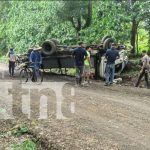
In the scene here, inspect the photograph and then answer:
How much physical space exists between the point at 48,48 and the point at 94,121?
13.3 meters

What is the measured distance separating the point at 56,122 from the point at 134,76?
44.9 ft

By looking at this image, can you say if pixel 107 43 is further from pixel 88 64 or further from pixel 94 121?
pixel 94 121

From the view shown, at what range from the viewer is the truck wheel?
84.2 feet

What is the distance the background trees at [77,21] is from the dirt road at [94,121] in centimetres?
1186

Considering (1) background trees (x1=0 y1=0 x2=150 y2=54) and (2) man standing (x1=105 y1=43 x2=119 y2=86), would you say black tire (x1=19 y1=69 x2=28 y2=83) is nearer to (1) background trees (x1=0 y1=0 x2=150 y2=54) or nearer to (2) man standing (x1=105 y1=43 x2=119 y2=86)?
(2) man standing (x1=105 y1=43 x2=119 y2=86)

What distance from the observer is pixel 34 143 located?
11.2m

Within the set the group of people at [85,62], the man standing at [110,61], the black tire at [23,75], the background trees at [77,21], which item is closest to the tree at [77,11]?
→ the background trees at [77,21]

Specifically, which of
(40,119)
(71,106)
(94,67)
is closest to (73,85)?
(94,67)

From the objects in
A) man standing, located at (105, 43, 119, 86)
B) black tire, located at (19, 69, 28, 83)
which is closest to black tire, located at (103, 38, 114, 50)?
man standing, located at (105, 43, 119, 86)

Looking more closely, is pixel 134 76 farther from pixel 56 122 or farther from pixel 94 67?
pixel 56 122

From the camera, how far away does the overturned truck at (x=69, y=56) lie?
82.8ft

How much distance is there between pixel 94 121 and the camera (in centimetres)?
1304

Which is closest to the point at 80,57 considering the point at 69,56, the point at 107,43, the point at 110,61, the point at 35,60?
the point at 110,61

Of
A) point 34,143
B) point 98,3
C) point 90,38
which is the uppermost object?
point 98,3
